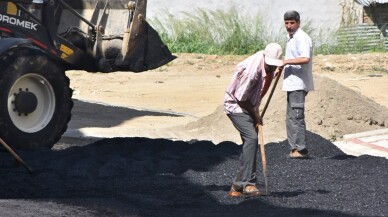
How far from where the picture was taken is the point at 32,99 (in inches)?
503

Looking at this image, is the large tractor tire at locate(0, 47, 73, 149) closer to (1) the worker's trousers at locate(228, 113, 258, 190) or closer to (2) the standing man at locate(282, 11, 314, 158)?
(2) the standing man at locate(282, 11, 314, 158)

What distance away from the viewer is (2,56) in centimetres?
1242

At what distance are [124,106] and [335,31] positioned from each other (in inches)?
427

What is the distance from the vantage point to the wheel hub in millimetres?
12656

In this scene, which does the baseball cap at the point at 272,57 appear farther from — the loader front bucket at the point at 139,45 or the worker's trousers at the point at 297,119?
the loader front bucket at the point at 139,45

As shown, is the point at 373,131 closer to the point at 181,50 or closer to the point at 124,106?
the point at 124,106

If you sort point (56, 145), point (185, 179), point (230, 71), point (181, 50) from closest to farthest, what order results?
1. point (185, 179)
2. point (56, 145)
3. point (230, 71)
4. point (181, 50)

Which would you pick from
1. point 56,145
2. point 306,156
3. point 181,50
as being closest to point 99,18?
point 56,145

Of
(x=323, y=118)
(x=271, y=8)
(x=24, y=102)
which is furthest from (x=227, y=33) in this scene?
(x=24, y=102)

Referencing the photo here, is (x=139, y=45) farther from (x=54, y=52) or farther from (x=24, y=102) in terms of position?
(x=24, y=102)

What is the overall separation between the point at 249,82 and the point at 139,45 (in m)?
5.22

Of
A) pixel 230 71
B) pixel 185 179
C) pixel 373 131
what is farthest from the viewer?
pixel 230 71

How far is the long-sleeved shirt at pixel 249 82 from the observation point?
32.2ft

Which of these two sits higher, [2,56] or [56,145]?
[2,56]
